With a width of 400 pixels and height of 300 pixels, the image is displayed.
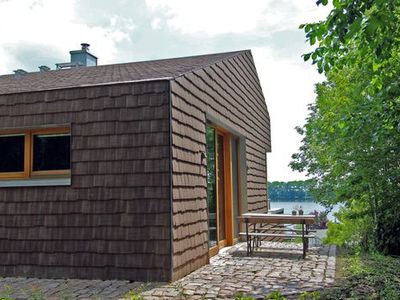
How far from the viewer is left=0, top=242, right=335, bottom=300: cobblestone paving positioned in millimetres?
4668

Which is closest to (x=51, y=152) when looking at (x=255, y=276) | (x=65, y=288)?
(x=65, y=288)

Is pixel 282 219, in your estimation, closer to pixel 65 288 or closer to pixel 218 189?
pixel 218 189

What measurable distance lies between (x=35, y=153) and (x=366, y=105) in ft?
17.0

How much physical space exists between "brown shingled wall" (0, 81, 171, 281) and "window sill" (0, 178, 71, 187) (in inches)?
2.4

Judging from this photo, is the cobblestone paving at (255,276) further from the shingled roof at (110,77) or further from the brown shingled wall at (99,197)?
the shingled roof at (110,77)

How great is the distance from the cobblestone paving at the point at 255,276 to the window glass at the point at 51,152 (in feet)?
7.51

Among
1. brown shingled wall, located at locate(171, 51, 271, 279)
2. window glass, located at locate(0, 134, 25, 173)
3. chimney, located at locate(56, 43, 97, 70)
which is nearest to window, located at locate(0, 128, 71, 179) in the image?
window glass, located at locate(0, 134, 25, 173)

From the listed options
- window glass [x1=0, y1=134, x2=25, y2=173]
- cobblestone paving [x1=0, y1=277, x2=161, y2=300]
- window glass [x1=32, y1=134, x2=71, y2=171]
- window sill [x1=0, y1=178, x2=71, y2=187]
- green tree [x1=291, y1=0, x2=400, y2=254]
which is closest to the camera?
green tree [x1=291, y1=0, x2=400, y2=254]

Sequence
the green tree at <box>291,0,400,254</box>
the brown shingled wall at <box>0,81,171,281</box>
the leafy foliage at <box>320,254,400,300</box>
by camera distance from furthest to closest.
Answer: the brown shingled wall at <box>0,81,171,281</box> < the leafy foliage at <box>320,254,400,300</box> < the green tree at <box>291,0,400,254</box>

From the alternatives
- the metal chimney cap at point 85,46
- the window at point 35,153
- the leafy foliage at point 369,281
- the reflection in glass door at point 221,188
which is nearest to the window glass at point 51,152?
the window at point 35,153

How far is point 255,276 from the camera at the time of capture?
221 inches

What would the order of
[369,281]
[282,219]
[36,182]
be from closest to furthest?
[369,281], [36,182], [282,219]

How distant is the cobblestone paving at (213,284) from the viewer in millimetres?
4668

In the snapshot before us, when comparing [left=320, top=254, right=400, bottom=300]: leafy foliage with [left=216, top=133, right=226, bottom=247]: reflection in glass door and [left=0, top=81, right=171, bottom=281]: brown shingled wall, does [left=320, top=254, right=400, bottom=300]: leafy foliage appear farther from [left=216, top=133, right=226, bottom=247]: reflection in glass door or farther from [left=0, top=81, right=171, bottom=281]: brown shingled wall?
[left=216, top=133, right=226, bottom=247]: reflection in glass door
